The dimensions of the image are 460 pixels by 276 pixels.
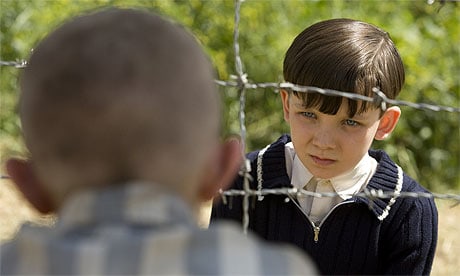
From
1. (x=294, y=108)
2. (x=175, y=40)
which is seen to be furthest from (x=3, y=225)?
(x=175, y=40)

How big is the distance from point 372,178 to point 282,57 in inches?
83.4

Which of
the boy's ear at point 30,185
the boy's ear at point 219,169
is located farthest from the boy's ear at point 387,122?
the boy's ear at point 30,185

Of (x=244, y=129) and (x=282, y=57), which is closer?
(x=244, y=129)

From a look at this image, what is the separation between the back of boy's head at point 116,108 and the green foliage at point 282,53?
123 inches

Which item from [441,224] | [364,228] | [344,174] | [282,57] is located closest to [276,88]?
[344,174]

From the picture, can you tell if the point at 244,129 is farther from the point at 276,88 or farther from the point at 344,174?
the point at 344,174

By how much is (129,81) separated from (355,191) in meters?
1.17

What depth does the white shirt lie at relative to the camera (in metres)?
2.10

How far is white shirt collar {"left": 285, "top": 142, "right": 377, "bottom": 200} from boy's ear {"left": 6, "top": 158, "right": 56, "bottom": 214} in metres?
1.01

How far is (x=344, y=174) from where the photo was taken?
6.88 feet

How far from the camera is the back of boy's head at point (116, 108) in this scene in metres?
1.00

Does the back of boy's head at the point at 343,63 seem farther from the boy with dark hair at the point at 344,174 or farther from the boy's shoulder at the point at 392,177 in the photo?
the boy's shoulder at the point at 392,177

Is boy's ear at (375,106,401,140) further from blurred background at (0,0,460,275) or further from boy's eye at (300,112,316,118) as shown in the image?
blurred background at (0,0,460,275)

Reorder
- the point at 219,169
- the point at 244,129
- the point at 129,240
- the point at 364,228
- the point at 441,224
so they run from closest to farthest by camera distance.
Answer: the point at 129,240 < the point at 219,169 < the point at 244,129 < the point at 364,228 < the point at 441,224
